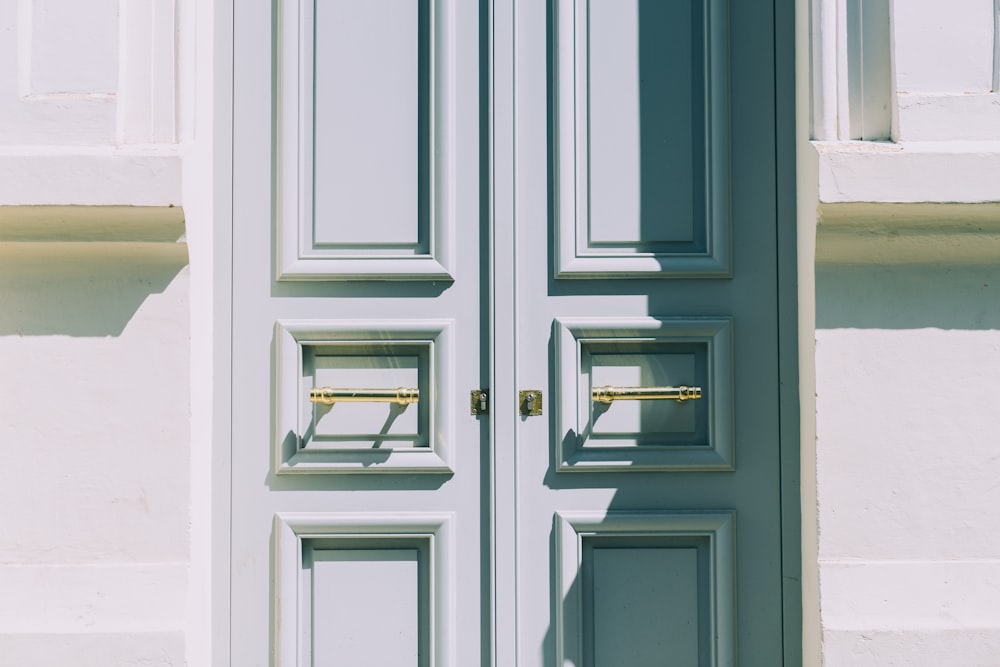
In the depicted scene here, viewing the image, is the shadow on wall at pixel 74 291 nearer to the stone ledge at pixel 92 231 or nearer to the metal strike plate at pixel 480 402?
the stone ledge at pixel 92 231

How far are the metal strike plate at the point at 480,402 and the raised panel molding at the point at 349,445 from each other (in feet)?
0.17

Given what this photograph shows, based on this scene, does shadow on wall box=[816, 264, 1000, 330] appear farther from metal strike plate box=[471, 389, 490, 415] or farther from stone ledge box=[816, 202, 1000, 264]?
metal strike plate box=[471, 389, 490, 415]

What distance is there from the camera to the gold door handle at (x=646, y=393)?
2.15m

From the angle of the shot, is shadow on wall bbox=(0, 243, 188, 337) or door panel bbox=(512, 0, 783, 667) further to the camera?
door panel bbox=(512, 0, 783, 667)

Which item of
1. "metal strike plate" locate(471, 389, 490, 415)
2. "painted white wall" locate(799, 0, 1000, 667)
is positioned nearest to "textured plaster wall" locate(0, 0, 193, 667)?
"metal strike plate" locate(471, 389, 490, 415)

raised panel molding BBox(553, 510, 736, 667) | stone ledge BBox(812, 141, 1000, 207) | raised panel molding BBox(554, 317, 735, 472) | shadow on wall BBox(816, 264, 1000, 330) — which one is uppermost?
stone ledge BBox(812, 141, 1000, 207)

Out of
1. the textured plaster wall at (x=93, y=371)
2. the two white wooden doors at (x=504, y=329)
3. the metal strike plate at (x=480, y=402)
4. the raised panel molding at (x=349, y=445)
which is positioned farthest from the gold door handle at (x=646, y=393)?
the textured plaster wall at (x=93, y=371)

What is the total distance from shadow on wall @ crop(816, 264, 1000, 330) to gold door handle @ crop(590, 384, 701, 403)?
1.05ft

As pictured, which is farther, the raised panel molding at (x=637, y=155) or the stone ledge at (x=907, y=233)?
the raised panel molding at (x=637, y=155)

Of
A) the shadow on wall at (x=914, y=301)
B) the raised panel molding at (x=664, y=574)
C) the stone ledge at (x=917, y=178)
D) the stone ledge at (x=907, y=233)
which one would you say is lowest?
the raised panel molding at (x=664, y=574)

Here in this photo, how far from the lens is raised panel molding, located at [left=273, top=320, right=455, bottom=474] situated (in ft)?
7.12

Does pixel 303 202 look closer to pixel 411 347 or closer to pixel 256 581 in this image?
pixel 411 347

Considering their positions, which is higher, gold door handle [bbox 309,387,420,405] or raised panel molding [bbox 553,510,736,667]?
gold door handle [bbox 309,387,420,405]

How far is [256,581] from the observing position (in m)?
2.17
